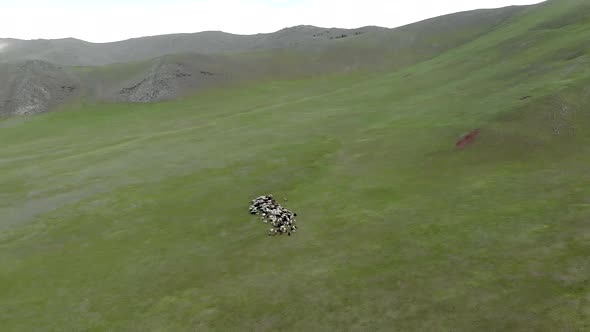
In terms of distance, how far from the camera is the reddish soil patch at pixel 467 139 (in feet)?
123

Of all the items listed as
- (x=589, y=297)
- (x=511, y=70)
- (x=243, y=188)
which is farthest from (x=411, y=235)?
(x=511, y=70)

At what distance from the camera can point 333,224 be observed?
25.9m

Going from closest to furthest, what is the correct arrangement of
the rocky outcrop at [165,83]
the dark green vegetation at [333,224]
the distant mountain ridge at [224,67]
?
the dark green vegetation at [333,224]
the rocky outcrop at [165,83]
the distant mountain ridge at [224,67]

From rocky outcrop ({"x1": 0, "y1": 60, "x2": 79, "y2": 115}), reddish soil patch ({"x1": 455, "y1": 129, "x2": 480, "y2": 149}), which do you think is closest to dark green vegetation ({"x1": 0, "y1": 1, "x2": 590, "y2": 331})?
reddish soil patch ({"x1": 455, "y1": 129, "x2": 480, "y2": 149})

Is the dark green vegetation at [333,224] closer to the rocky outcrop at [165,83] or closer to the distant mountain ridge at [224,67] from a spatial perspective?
the rocky outcrop at [165,83]

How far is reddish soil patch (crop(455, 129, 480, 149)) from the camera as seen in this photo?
3762 cm

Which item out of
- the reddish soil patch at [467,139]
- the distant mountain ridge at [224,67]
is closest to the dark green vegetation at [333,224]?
the reddish soil patch at [467,139]

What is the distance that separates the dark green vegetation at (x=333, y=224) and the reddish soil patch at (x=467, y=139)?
799 millimetres

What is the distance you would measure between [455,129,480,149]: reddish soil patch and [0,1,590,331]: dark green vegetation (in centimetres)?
80

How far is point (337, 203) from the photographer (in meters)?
29.1

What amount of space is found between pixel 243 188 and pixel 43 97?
10299 cm

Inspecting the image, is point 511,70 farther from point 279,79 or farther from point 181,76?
point 181,76

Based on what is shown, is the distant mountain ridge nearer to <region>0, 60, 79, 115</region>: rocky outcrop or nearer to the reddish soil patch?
<region>0, 60, 79, 115</region>: rocky outcrop

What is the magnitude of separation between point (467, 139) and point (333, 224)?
18.6 metres
